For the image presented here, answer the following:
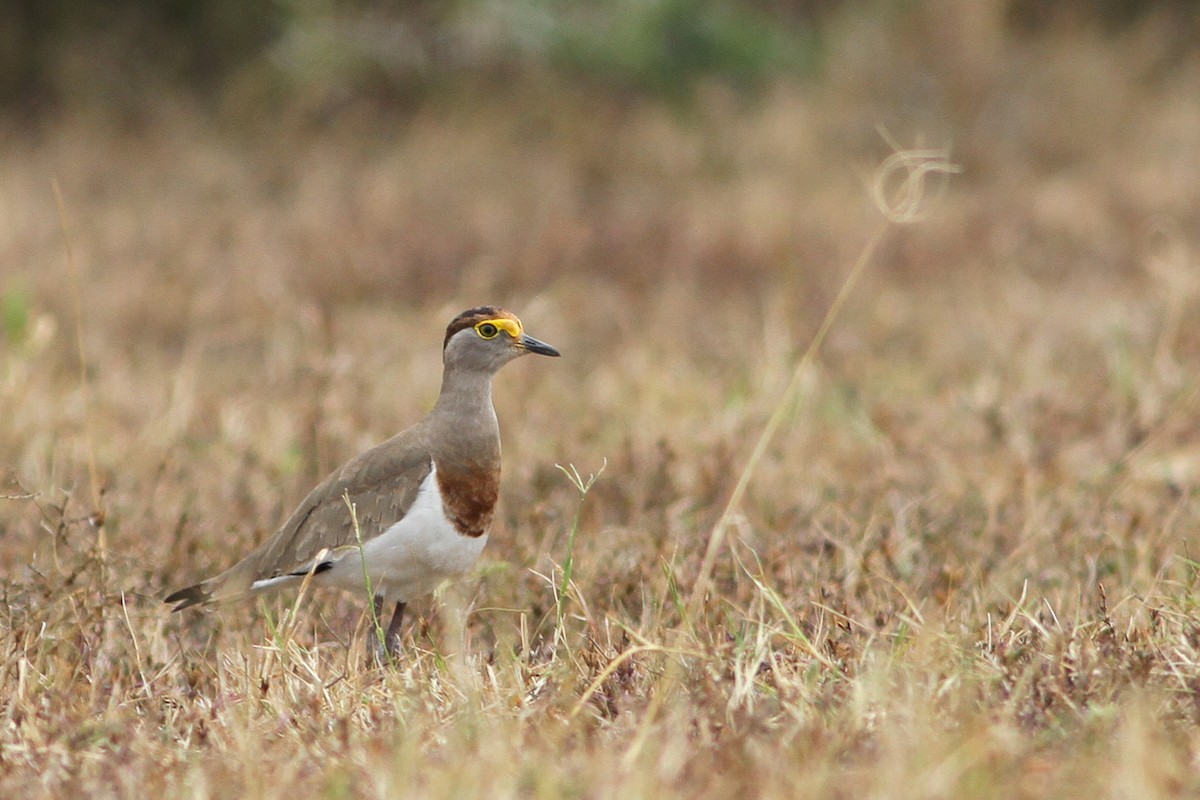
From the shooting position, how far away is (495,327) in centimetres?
436

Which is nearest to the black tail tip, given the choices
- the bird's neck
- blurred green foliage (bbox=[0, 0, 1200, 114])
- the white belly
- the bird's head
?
the white belly

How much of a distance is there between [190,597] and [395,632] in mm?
556

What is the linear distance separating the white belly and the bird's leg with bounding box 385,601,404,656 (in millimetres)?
122

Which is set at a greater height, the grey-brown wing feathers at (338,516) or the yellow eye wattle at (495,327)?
the yellow eye wattle at (495,327)

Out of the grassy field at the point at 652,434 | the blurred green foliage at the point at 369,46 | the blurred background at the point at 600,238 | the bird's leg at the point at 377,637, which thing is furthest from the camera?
the blurred green foliage at the point at 369,46

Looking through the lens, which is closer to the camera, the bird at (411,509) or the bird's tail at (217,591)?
the bird at (411,509)

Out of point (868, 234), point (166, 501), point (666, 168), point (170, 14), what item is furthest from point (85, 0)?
point (166, 501)

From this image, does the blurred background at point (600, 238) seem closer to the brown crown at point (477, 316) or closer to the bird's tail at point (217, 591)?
the bird's tail at point (217, 591)

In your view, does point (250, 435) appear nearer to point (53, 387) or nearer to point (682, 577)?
point (53, 387)

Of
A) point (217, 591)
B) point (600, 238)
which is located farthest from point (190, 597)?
point (600, 238)

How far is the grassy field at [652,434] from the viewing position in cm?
317

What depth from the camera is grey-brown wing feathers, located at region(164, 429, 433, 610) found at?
4.14 m

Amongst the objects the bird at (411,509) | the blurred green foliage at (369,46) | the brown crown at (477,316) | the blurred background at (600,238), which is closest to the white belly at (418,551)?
the bird at (411,509)

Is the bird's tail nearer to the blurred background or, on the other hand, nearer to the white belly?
the white belly
